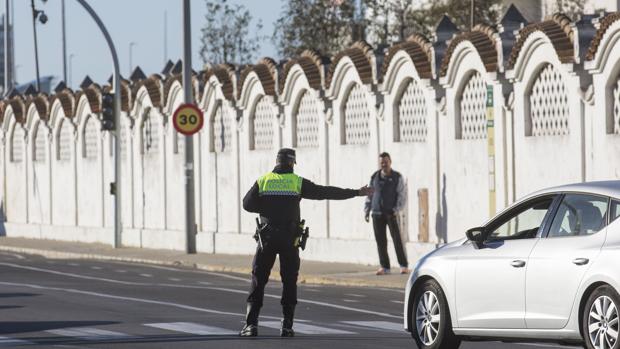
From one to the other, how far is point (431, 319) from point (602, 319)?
232 centimetres

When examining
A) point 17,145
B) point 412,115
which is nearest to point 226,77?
point 412,115

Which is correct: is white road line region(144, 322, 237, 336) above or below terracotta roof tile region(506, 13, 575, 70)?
below

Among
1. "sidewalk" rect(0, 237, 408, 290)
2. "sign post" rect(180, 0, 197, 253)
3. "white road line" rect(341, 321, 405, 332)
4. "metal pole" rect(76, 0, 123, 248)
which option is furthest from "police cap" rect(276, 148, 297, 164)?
"metal pole" rect(76, 0, 123, 248)

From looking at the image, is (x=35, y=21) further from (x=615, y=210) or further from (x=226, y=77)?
(x=615, y=210)

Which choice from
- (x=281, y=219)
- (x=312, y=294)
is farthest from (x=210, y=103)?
(x=281, y=219)

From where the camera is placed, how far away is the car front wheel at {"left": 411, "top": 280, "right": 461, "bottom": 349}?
1466 centimetres

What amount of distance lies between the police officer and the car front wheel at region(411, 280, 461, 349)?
2224 millimetres

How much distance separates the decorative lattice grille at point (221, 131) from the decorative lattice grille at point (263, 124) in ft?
4.41

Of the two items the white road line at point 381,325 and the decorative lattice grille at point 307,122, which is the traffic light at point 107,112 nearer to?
the decorative lattice grille at point 307,122

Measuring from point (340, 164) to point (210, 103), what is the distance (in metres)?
7.41

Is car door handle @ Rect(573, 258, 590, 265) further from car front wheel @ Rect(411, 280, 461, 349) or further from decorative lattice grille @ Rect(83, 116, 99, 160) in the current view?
decorative lattice grille @ Rect(83, 116, 99, 160)

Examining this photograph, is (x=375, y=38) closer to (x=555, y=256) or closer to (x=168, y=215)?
(x=168, y=215)

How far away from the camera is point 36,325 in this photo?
59.7ft

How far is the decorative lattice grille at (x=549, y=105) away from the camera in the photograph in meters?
27.2
